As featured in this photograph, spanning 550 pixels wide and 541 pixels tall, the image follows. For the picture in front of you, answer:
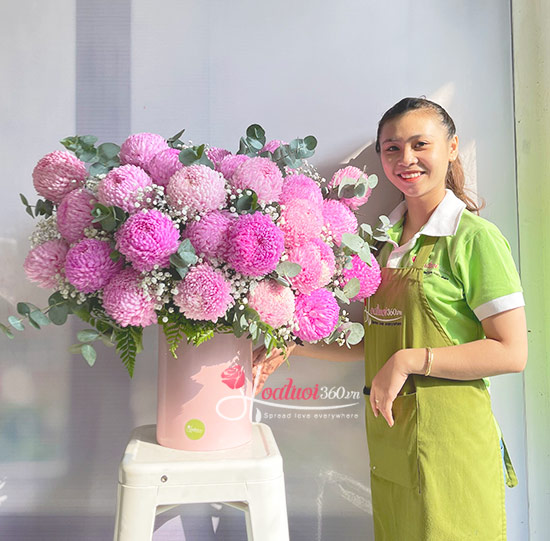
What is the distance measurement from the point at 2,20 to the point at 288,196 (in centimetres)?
86

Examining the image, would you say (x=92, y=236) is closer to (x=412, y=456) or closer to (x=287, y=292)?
(x=287, y=292)

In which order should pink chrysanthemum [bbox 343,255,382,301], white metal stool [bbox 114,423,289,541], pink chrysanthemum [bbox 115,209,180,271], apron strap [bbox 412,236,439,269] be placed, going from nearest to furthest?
pink chrysanthemum [bbox 115,209,180,271]
white metal stool [bbox 114,423,289,541]
pink chrysanthemum [bbox 343,255,382,301]
apron strap [bbox 412,236,439,269]

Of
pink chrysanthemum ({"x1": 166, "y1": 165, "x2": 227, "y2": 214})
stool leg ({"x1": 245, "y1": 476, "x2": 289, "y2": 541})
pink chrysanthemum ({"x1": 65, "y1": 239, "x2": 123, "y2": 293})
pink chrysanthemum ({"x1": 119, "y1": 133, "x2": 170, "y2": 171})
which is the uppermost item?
pink chrysanthemum ({"x1": 119, "y1": 133, "x2": 170, "y2": 171})

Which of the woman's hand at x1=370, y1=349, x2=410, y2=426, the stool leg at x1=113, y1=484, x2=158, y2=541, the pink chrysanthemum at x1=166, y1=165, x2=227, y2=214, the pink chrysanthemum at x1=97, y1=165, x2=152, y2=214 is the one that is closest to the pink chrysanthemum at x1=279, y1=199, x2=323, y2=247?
the pink chrysanthemum at x1=166, y1=165, x2=227, y2=214

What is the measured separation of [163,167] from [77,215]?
0.15m

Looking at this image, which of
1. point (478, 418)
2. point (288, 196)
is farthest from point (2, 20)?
point (478, 418)

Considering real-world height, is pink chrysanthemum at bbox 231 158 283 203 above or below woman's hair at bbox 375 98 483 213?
below

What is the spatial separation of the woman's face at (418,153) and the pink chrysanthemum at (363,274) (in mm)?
230

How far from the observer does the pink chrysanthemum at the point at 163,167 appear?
0.84 m

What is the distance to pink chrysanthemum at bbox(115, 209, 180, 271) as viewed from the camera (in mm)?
747

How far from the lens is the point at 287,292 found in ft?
2.73

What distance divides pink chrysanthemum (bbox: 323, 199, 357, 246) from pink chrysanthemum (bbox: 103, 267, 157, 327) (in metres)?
0.31

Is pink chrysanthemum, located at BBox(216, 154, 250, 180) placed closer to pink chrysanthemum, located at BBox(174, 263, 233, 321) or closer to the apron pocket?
pink chrysanthemum, located at BBox(174, 263, 233, 321)

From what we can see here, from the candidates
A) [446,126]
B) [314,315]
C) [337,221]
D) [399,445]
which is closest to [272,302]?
[314,315]
